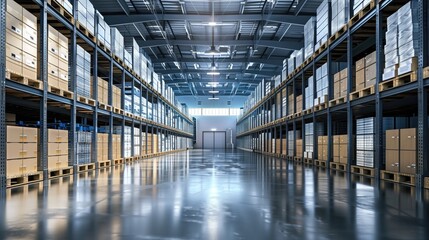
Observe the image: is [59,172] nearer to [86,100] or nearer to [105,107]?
[86,100]

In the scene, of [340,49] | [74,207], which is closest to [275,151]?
[340,49]

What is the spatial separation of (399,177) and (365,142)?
1607mm

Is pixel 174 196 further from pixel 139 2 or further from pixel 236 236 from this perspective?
pixel 139 2

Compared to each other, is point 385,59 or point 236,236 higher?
point 385,59

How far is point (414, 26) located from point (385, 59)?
3.31ft

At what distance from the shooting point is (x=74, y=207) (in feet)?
13.3

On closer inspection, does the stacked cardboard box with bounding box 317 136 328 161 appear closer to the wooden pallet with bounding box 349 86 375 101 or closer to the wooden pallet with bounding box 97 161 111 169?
the wooden pallet with bounding box 349 86 375 101

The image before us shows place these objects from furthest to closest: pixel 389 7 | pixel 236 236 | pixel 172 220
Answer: pixel 389 7 → pixel 172 220 → pixel 236 236

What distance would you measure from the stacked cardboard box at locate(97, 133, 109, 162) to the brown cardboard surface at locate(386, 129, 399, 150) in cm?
716

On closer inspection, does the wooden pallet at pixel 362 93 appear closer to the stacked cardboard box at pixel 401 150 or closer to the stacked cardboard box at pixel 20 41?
the stacked cardboard box at pixel 401 150

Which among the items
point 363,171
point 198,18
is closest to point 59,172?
point 363,171

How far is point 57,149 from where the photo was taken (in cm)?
746

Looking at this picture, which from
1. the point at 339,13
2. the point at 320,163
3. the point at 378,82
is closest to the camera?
the point at 378,82

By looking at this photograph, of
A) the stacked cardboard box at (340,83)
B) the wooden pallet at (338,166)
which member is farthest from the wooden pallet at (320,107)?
the wooden pallet at (338,166)
